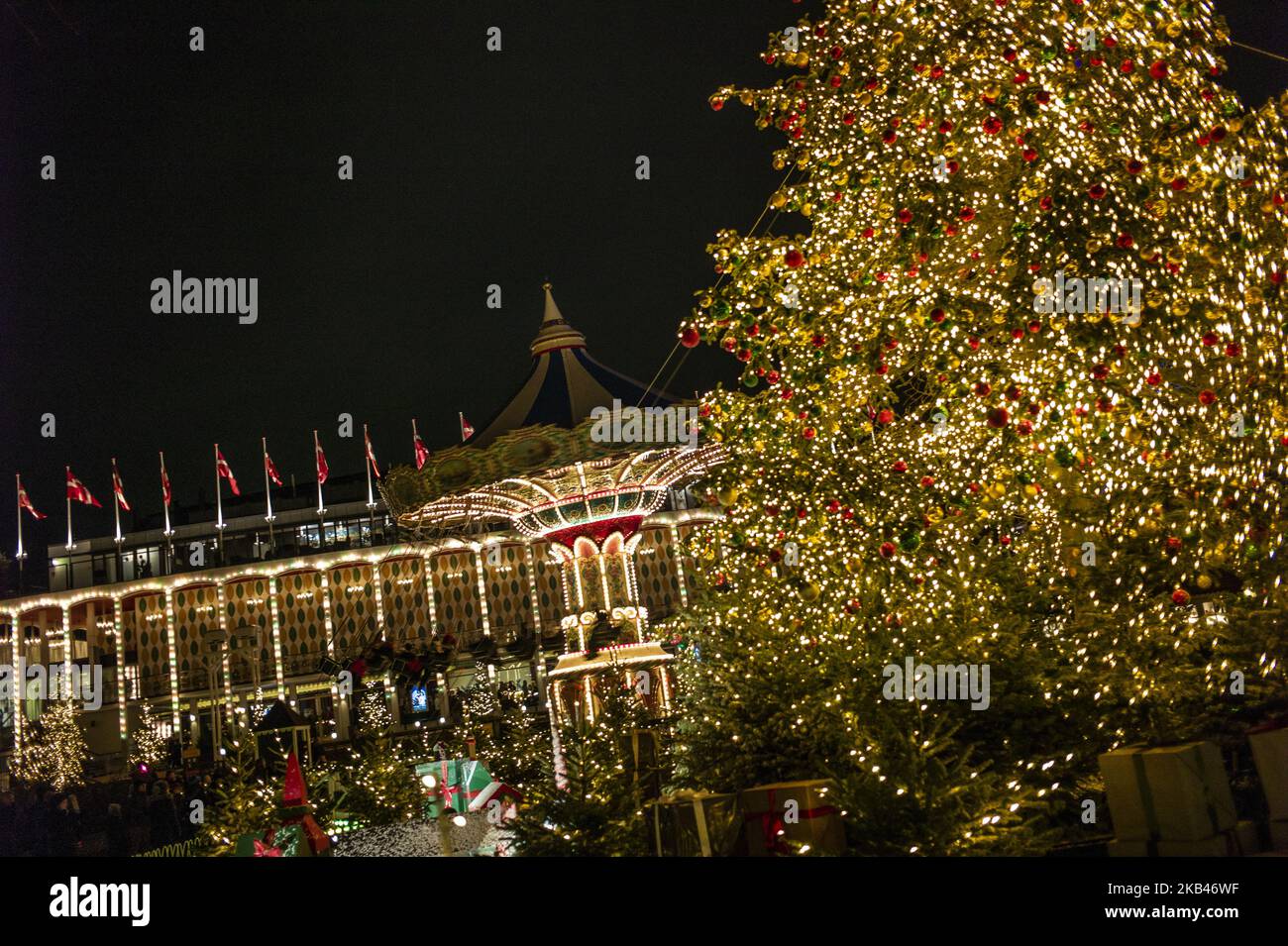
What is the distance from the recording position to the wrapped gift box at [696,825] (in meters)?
7.26

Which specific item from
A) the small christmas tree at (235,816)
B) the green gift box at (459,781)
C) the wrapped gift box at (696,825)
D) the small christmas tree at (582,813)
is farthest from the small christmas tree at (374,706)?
the wrapped gift box at (696,825)

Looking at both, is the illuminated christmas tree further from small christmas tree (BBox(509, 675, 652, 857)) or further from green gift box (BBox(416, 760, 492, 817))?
green gift box (BBox(416, 760, 492, 817))

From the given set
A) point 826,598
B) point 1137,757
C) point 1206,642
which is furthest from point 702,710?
point 1206,642

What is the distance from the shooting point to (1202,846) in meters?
6.29

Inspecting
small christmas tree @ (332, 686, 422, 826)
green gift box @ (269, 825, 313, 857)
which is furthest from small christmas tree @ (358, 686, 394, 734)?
green gift box @ (269, 825, 313, 857)

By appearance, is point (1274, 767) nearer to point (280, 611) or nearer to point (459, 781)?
point (459, 781)

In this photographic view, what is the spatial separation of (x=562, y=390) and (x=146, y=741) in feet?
98.7

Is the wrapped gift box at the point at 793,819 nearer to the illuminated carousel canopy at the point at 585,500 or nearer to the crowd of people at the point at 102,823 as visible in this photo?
the illuminated carousel canopy at the point at 585,500

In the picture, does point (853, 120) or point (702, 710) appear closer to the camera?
point (853, 120)

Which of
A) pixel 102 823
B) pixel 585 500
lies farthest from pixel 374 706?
pixel 585 500

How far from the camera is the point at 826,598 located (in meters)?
9.24

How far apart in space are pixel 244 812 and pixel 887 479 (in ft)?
21.4

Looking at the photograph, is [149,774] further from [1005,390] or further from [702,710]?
[1005,390]

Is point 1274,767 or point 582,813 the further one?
point 582,813
